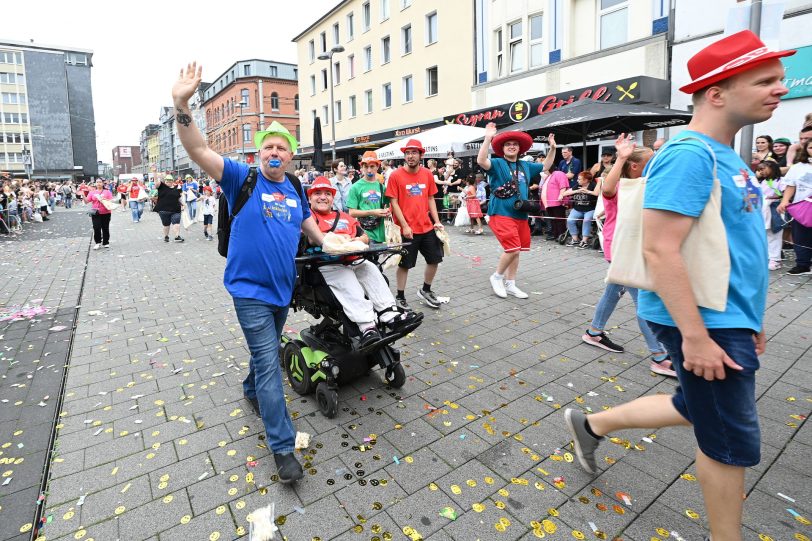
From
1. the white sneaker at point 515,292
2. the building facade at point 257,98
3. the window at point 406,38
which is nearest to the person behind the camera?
the white sneaker at point 515,292

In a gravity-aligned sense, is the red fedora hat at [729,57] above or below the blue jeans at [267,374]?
above

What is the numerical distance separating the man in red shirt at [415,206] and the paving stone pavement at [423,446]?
1.01 metres

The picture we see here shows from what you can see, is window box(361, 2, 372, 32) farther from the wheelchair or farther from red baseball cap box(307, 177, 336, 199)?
the wheelchair

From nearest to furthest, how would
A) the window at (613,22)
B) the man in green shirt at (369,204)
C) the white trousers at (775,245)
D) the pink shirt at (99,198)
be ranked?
1. the man in green shirt at (369,204)
2. the white trousers at (775,245)
3. the pink shirt at (99,198)
4. the window at (613,22)

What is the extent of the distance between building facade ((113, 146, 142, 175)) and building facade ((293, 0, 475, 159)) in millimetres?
130664

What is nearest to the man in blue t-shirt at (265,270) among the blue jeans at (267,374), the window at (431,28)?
the blue jeans at (267,374)

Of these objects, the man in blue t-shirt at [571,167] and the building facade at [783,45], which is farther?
the man in blue t-shirt at [571,167]

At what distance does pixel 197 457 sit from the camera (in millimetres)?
2988

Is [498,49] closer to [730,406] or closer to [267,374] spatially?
[267,374]

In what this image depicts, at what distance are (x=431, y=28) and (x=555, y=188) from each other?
19.4 m

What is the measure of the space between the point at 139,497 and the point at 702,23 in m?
16.6

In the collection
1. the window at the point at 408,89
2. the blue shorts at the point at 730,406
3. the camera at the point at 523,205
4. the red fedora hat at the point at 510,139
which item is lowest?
the blue shorts at the point at 730,406

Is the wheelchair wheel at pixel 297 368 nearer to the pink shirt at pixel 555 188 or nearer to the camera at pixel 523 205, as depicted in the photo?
the camera at pixel 523 205

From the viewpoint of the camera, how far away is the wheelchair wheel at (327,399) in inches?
135
